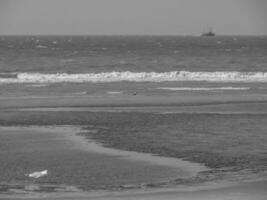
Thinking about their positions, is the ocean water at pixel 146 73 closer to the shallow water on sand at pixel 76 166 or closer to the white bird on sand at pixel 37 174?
the shallow water on sand at pixel 76 166

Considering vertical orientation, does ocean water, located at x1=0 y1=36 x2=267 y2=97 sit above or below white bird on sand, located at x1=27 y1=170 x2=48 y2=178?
below

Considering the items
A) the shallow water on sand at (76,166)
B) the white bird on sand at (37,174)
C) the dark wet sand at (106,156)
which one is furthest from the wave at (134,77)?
the white bird on sand at (37,174)

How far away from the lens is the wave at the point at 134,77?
1834 inches

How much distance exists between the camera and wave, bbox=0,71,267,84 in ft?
153

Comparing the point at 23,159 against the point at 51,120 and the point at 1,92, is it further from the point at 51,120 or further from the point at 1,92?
the point at 1,92

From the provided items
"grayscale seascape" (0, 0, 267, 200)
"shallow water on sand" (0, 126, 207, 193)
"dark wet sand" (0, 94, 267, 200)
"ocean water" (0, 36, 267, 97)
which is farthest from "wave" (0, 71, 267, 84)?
"shallow water on sand" (0, 126, 207, 193)

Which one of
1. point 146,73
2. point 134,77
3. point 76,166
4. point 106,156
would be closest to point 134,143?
point 106,156

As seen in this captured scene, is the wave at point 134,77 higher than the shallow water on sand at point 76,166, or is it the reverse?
the shallow water on sand at point 76,166

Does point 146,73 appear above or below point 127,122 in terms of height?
below

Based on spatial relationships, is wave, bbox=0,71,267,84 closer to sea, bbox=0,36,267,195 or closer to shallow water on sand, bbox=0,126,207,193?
sea, bbox=0,36,267,195

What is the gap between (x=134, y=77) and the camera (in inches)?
1950

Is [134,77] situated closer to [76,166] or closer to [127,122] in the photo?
[127,122]

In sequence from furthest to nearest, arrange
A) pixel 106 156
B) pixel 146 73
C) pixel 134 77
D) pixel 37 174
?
1. pixel 146 73
2. pixel 134 77
3. pixel 106 156
4. pixel 37 174

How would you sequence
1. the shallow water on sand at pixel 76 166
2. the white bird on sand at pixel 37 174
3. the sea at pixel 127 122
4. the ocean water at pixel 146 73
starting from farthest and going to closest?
the ocean water at pixel 146 73, the sea at pixel 127 122, the white bird on sand at pixel 37 174, the shallow water on sand at pixel 76 166
